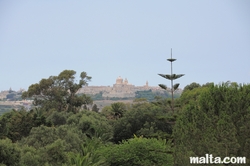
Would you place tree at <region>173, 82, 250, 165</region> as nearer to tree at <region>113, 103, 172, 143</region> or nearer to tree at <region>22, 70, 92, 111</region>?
tree at <region>113, 103, 172, 143</region>

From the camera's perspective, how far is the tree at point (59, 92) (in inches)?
1998

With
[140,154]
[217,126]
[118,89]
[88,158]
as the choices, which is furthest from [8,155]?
[118,89]

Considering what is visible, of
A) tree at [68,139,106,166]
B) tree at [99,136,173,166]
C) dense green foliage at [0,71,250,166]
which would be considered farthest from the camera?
tree at [99,136,173,166]

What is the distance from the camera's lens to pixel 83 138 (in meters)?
27.2

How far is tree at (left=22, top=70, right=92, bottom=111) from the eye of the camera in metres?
50.8

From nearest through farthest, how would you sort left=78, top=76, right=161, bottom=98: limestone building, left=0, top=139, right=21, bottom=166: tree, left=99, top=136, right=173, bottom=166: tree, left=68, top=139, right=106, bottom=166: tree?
left=68, top=139, right=106, bottom=166: tree
left=0, top=139, right=21, bottom=166: tree
left=99, top=136, right=173, bottom=166: tree
left=78, top=76, right=161, bottom=98: limestone building

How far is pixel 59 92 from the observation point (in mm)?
50094
